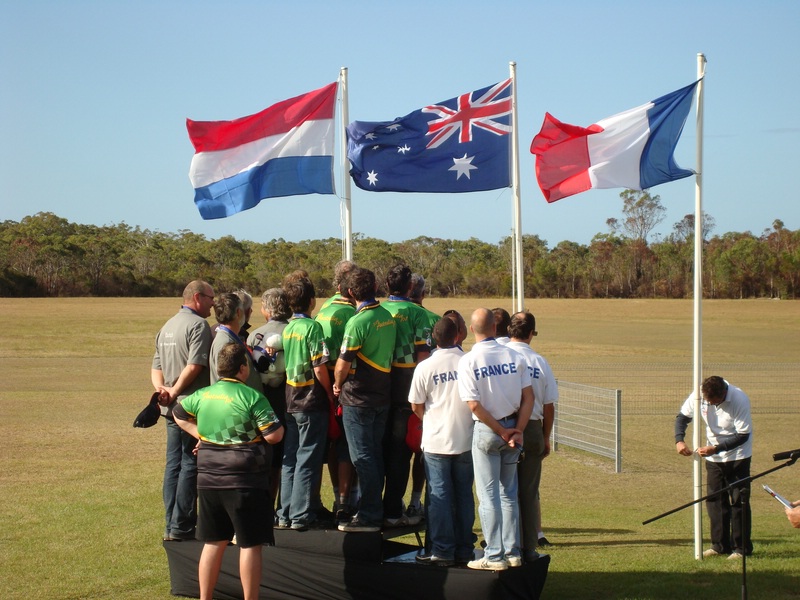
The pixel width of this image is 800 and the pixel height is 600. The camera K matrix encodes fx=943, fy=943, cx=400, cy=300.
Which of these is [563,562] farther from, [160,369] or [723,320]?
[723,320]

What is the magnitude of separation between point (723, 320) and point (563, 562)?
5505 centimetres

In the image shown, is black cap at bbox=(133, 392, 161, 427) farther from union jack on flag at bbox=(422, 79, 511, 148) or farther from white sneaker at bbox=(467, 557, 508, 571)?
union jack on flag at bbox=(422, 79, 511, 148)

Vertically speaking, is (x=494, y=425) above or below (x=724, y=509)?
above

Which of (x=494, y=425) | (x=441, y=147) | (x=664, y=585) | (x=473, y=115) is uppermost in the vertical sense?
(x=473, y=115)

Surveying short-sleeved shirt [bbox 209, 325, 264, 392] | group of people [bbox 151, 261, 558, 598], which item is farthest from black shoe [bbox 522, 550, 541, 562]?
short-sleeved shirt [bbox 209, 325, 264, 392]

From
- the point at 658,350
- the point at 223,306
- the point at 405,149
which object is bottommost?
the point at 658,350

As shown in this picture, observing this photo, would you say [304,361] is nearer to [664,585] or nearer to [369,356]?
[369,356]

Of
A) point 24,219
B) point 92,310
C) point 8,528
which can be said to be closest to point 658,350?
point 8,528

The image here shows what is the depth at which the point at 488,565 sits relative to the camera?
627 cm

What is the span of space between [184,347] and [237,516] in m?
1.76

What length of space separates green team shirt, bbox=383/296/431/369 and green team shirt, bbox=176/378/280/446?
1322 millimetres

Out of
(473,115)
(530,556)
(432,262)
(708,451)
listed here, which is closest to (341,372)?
(530,556)

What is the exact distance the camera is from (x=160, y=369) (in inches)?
299

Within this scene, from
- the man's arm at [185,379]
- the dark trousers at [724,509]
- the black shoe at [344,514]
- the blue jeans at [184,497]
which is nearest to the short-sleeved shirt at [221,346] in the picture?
the man's arm at [185,379]
